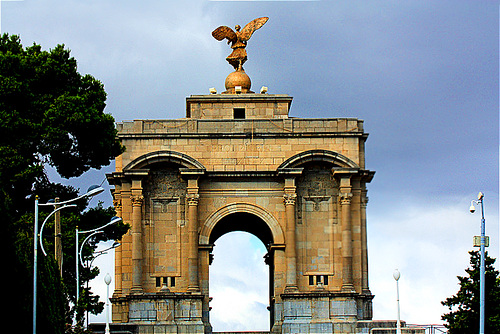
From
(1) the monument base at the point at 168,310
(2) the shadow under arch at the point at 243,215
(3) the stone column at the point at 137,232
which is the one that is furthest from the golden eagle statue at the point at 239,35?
(1) the monument base at the point at 168,310

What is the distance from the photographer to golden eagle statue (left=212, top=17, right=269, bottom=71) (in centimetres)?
8019

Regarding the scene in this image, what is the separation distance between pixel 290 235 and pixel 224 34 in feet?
49.4

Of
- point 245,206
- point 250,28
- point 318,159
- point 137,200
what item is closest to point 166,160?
point 137,200

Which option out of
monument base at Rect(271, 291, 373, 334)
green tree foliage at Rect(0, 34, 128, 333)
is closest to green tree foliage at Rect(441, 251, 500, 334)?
monument base at Rect(271, 291, 373, 334)

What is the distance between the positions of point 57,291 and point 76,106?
13173 millimetres

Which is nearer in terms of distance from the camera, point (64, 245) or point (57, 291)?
point (57, 291)

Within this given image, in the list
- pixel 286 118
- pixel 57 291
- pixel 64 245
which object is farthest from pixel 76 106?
pixel 286 118

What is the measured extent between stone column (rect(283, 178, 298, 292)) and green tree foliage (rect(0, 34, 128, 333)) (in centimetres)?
1215

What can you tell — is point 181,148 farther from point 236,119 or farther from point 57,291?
point 57,291

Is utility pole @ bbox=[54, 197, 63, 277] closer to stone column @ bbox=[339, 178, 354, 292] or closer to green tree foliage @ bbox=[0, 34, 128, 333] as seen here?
green tree foliage @ bbox=[0, 34, 128, 333]

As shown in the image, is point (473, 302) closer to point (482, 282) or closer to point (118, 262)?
point (482, 282)

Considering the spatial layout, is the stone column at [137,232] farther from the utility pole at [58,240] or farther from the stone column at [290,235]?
the utility pole at [58,240]

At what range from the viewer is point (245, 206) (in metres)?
74.7

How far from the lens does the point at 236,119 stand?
7550 centimetres
